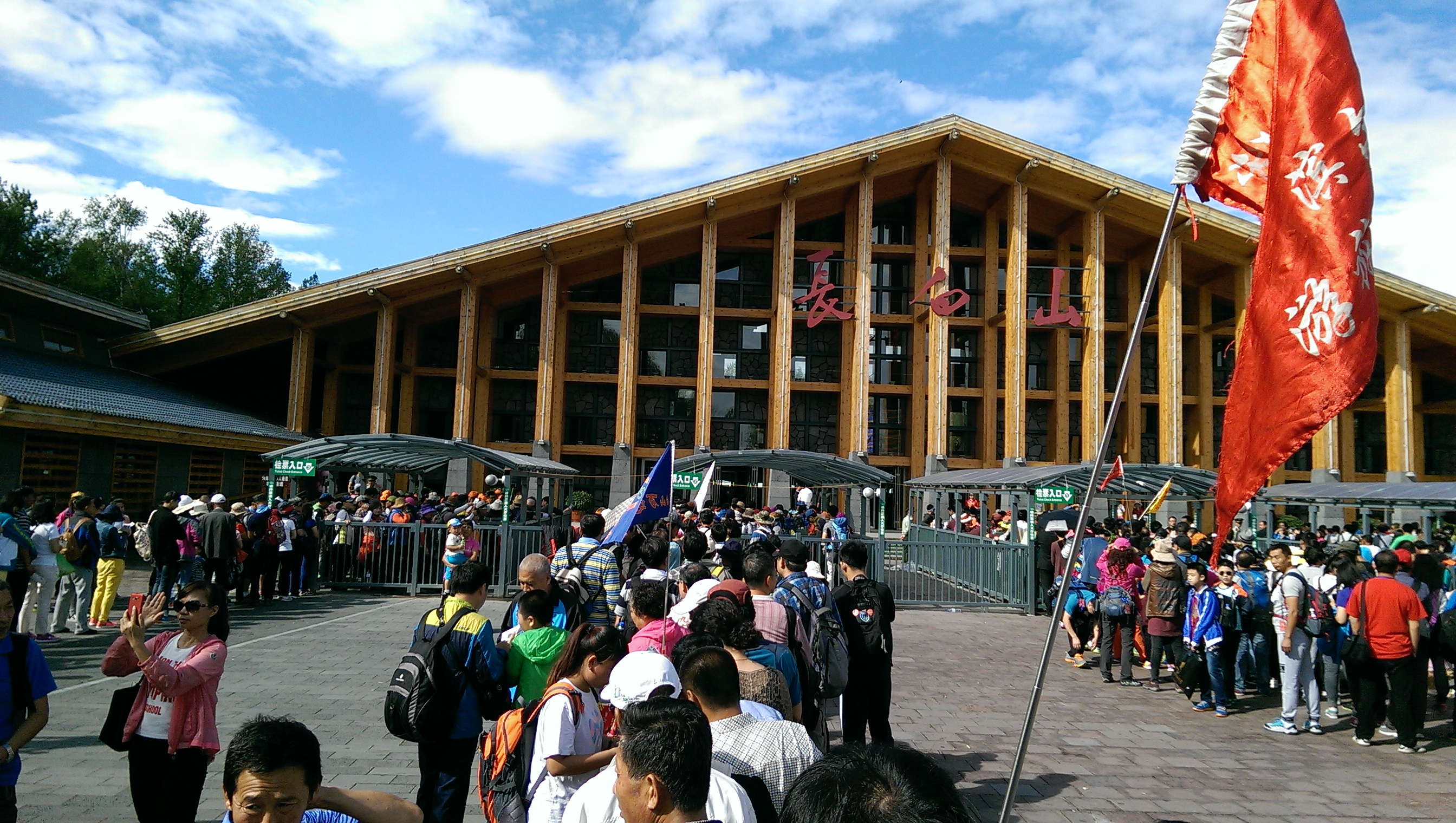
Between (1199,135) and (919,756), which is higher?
(1199,135)

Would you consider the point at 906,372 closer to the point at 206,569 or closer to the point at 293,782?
the point at 206,569

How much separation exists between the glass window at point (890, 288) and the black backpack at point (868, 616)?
28.3 m

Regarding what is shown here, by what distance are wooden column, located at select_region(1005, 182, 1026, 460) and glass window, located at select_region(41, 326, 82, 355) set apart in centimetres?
2785

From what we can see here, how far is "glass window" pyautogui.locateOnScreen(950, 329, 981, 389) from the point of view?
1310 inches

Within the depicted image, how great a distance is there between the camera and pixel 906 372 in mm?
Result: 33188

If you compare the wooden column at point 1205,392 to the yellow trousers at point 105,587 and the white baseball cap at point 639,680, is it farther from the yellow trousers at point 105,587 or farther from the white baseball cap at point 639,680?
the white baseball cap at point 639,680

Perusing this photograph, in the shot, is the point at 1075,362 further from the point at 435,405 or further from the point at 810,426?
the point at 435,405

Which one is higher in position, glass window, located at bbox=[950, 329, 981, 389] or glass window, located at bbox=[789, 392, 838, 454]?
glass window, located at bbox=[950, 329, 981, 389]

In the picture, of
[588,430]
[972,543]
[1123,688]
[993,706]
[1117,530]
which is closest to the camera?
[993,706]

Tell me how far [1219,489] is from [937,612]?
42.1ft

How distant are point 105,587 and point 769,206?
23679mm

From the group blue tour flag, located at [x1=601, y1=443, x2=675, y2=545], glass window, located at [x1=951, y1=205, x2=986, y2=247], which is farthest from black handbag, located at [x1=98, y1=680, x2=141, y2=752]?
glass window, located at [x1=951, y1=205, x2=986, y2=247]

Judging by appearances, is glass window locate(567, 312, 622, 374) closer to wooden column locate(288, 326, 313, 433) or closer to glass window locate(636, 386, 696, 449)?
glass window locate(636, 386, 696, 449)

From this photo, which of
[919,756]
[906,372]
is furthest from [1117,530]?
[906,372]
